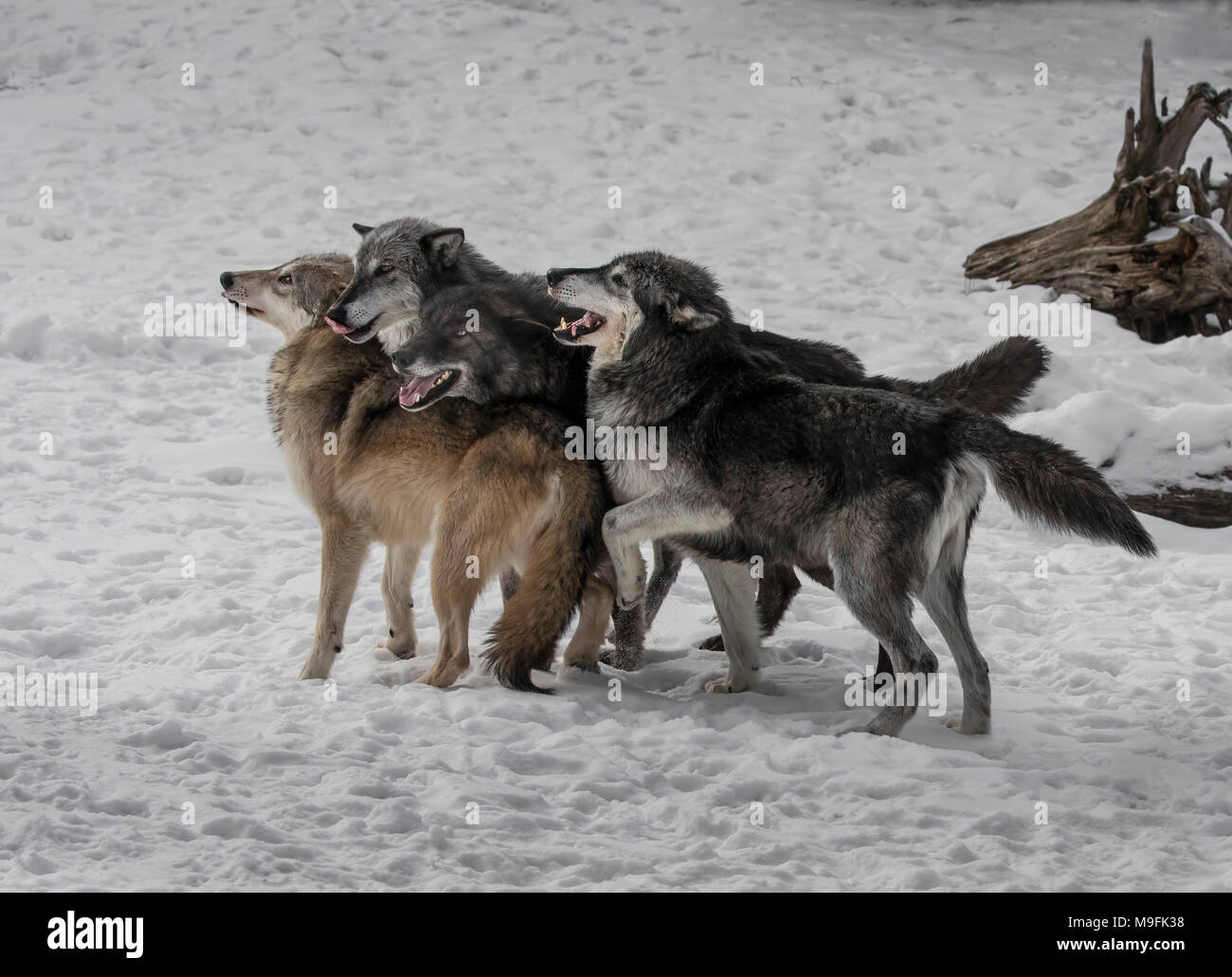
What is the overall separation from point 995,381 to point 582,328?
2.13m

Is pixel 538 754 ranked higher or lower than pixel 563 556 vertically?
lower

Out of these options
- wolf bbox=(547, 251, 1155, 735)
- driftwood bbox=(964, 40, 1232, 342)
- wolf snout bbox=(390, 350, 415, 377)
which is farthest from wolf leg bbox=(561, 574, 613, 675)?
driftwood bbox=(964, 40, 1232, 342)

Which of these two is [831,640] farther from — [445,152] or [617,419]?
[445,152]

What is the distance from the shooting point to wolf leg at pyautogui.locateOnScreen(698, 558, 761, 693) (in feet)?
20.0

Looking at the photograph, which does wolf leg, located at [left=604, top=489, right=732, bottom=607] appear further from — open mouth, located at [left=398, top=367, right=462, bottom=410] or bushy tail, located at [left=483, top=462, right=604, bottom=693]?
open mouth, located at [left=398, top=367, right=462, bottom=410]

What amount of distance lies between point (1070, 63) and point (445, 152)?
8.54 meters

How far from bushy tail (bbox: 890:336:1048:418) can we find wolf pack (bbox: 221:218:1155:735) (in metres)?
0.01

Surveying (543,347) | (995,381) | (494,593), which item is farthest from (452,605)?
(995,381)

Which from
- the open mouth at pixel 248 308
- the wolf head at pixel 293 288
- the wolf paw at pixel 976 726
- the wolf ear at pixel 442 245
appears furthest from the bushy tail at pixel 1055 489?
the open mouth at pixel 248 308

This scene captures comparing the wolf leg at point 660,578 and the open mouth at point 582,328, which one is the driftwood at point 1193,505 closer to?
the wolf leg at point 660,578

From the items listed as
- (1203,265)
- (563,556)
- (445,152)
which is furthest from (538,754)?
(445,152)

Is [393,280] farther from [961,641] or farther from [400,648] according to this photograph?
[961,641]

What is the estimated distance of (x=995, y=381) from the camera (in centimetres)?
656
